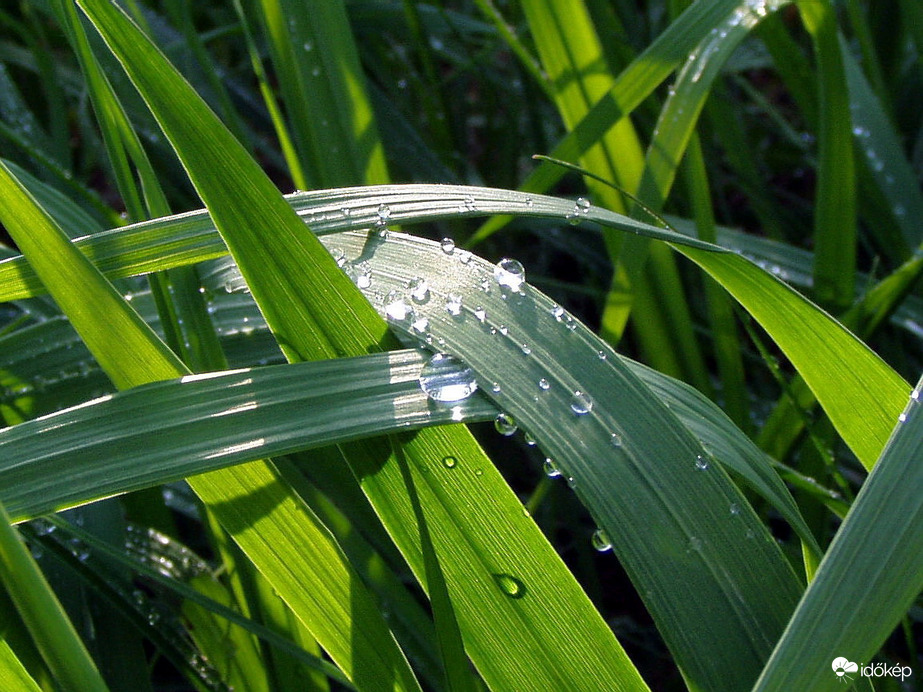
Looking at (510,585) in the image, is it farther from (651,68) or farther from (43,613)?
(651,68)

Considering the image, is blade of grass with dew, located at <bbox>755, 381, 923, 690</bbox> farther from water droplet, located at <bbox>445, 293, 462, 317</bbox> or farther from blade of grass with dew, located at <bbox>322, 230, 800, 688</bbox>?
water droplet, located at <bbox>445, 293, 462, 317</bbox>

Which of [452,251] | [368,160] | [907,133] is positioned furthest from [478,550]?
[907,133]

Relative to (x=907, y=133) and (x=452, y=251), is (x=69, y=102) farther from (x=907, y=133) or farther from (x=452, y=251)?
(x=907, y=133)

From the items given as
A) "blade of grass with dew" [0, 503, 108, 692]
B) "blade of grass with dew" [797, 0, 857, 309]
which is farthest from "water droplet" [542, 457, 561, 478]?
"blade of grass with dew" [797, 0, 857, 309]

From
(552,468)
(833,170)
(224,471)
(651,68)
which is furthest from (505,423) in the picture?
(833,170)

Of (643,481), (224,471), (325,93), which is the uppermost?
(325,93)

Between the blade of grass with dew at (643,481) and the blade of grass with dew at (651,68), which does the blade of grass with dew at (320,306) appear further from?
the blade of grass with dew at (651,68)

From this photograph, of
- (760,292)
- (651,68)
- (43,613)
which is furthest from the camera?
(651,68)
